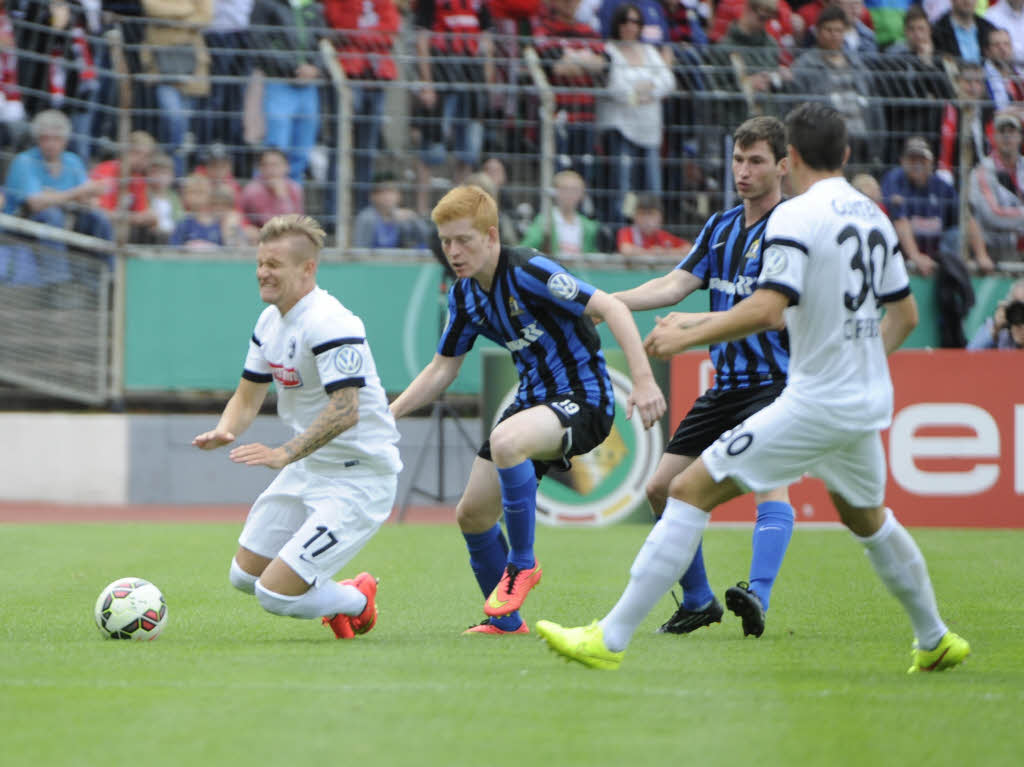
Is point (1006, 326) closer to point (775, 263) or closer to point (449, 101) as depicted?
point (449, 101)

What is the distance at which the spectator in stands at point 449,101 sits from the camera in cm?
1393

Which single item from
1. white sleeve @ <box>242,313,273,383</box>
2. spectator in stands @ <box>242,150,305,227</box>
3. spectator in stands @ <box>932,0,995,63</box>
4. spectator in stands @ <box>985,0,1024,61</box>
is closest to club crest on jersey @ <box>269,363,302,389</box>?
white sleeve @ <box>242,313,273,383</box>

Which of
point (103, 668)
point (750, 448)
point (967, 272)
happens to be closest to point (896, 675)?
point (750, 448)

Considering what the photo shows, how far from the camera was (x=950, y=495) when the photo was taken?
1252 centimetres

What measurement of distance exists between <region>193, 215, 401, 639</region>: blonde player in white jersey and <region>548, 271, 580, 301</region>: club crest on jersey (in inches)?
32.4

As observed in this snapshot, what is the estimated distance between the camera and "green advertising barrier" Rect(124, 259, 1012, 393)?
14.4 meters

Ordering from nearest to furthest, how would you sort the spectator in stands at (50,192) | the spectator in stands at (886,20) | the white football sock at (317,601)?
1. the white football sock at (317,601)
2. the spectator in stands at (50,192)
3. the spectator in stands at (886,20)

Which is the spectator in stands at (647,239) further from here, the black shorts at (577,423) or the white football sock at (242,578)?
the white football sock at (242,578)

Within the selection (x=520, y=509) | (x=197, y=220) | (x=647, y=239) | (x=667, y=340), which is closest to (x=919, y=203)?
(x=647, y=239)

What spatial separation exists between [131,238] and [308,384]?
8590 mm

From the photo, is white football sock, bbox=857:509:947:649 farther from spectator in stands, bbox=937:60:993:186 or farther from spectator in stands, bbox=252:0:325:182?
spectator in stands, bbox=937:60:993:186

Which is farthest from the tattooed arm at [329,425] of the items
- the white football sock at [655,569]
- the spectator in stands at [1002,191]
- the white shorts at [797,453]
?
the spectator in stands at [1002,191]

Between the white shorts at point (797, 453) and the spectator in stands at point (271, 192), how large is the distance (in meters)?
9.24

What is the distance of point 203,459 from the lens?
47.8ft
